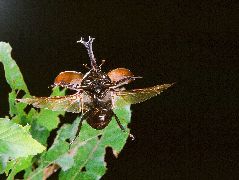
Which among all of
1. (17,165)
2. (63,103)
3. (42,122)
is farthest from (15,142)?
(42,122)

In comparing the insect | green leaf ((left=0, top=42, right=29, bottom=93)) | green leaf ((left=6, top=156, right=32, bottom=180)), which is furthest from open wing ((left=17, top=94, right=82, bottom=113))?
green leaf ((left=0, top=42, right=29, bottom=93))

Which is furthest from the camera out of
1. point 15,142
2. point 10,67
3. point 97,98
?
point 10,67

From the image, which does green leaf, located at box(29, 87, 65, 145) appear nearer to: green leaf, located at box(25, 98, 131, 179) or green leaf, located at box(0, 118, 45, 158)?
green leaf, located at box(25, 98, 131, 179)

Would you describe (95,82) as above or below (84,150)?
above

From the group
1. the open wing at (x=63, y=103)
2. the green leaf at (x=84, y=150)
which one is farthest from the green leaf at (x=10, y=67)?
the open wing at (x=63, y=103)

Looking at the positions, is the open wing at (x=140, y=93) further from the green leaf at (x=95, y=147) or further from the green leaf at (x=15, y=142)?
the green leaf at (x=95, y=147)

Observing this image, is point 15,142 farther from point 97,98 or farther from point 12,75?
point 12,75

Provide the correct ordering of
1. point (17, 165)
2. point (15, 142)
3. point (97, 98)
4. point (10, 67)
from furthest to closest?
point (10, 67), point (17, 165), point (97, 98), point (15, 142)

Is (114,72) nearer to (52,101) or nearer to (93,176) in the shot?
(52,101)
